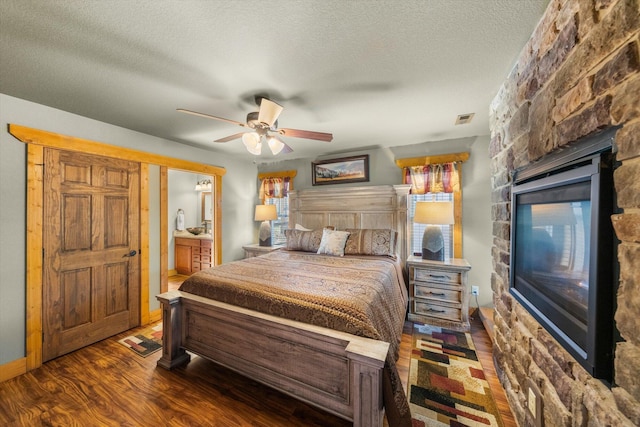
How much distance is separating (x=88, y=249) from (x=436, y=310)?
3950 millimetres

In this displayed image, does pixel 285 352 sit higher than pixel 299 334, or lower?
lower

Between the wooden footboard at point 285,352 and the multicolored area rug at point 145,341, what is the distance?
410mm

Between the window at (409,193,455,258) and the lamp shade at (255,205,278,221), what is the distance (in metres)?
2.30

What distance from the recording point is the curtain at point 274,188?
4548mm

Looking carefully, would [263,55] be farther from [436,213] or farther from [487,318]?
[487,318]

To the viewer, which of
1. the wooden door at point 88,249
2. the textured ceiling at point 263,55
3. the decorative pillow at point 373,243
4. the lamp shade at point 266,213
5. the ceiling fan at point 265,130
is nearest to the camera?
the textured ceiling at point 263,55

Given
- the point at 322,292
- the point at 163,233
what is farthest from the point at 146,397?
the point at 163,233

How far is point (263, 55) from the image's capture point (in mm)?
1578

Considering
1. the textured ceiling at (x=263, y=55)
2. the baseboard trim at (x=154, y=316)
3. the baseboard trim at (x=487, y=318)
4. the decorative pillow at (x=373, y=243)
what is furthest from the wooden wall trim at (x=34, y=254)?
the baseboard trim at (x=487, y=318)

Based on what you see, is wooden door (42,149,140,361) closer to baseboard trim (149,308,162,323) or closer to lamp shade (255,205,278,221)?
baseboard trim (149,308,162,323)

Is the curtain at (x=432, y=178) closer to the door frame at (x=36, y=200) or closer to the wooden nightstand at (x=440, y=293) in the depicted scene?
the wooden nightstand at (x=440, y=293)

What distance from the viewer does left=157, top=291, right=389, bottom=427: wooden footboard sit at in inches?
53.6

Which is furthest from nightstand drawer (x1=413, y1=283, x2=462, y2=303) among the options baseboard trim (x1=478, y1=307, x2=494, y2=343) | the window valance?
the window valance

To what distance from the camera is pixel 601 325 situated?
32.3 inches
